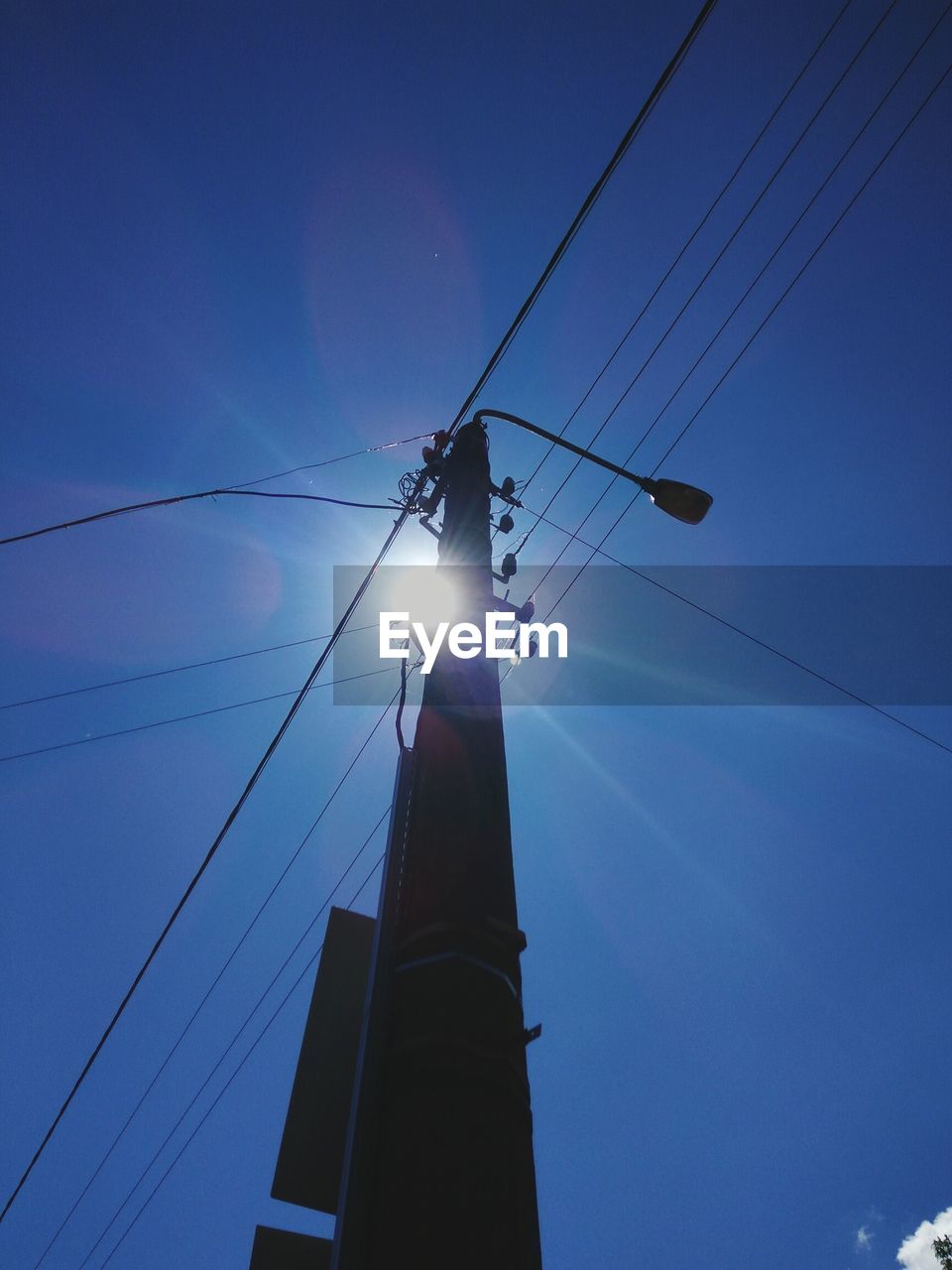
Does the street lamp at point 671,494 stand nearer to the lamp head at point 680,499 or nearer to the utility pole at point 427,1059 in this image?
the lamp head at point 680,499

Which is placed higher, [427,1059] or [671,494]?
[671,494]

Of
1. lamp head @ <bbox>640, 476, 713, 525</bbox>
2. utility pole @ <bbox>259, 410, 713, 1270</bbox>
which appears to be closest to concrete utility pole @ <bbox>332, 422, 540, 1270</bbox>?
utility pole @ <bbox>259, 410, 713, 1270</bbox>

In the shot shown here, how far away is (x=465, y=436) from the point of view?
17.4 ft

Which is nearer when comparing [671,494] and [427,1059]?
[427,1059]

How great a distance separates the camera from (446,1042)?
2.19 meters

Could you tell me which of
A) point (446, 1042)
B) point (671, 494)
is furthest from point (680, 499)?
point (446, 1042)

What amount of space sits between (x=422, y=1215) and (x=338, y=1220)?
22 centimetres

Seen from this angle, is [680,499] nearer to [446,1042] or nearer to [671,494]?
[671,494]

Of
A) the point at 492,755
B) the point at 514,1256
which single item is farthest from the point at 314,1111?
the point at 492,755

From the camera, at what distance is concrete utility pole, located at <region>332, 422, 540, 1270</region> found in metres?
1.88

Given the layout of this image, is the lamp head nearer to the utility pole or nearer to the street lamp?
the street lamp

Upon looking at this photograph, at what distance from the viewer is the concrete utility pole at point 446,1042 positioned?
1.88 meters

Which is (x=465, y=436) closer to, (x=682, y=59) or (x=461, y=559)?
(x=461, y=559)

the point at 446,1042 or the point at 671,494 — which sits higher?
the point at 671,494
